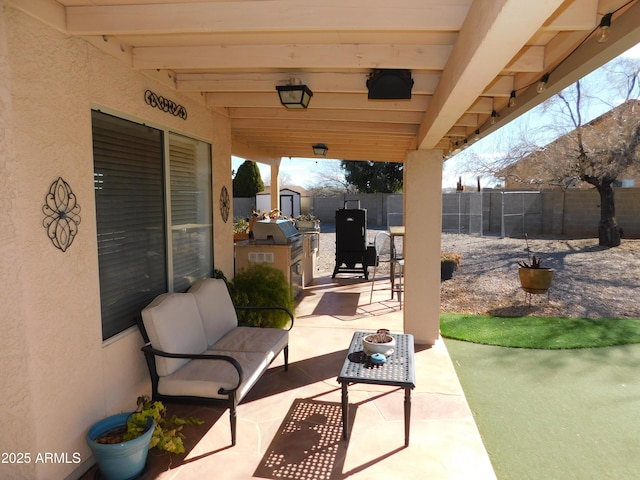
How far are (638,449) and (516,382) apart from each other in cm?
118

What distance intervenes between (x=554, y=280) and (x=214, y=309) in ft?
25.1

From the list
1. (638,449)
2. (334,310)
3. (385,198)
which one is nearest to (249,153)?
(334,310)

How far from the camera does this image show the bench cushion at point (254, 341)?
3792 mm

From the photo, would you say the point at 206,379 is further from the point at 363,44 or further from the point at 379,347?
the point at 363,44

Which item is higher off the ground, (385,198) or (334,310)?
(385,198)

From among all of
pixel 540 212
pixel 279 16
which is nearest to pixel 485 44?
pixel 279 16

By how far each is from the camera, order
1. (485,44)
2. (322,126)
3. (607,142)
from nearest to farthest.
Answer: (485,44)
(322,126)
(607,142)

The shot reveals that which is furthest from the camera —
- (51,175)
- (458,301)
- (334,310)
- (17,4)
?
(458,301)

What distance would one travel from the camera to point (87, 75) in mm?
2799

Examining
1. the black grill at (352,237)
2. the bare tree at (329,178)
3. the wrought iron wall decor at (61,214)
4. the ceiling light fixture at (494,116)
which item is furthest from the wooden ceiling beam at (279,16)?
the bare tree at (329,178)

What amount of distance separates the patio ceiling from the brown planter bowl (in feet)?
11.1

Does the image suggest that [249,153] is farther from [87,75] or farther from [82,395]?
[82,395]

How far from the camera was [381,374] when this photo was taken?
3.02m

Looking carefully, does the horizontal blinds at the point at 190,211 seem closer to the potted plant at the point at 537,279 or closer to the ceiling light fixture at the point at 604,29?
the ceiling light fixture at the point at 604,29
